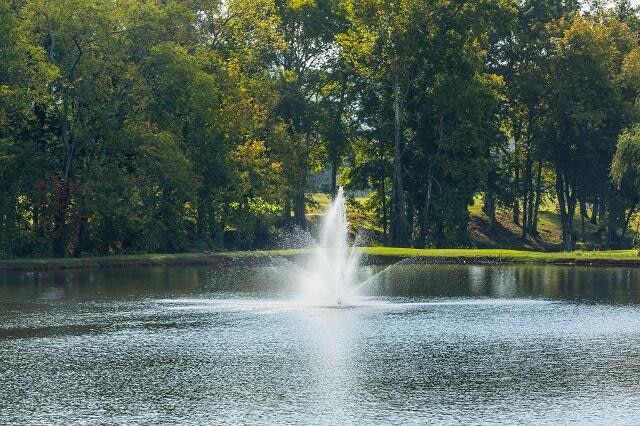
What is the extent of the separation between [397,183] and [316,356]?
57.4m

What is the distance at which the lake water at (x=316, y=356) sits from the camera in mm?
24031

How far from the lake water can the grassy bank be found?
1198cm

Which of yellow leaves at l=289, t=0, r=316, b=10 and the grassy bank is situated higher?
yellow leaves at l=289, t=0, r=316, b=10

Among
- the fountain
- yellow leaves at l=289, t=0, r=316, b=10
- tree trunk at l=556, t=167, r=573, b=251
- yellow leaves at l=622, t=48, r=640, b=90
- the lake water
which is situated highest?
yellow leaves at l=289, t=0, r=316, b=10

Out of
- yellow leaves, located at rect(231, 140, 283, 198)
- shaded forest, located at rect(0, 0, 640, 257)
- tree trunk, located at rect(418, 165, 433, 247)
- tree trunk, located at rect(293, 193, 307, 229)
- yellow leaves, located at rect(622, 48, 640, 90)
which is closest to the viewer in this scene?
shaded forest, located at rect(0, 0, 640, 257)

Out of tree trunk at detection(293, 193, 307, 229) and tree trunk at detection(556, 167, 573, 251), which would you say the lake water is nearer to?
tree trunk at detection(556, 167, 573, 251)

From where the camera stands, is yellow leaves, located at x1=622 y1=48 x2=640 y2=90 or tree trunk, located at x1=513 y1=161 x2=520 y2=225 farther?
tree trunk, located at x1=513 y1=161 x2=520 y2=225

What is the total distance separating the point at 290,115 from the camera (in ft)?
323

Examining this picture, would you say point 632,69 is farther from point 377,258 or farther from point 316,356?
point 316,356

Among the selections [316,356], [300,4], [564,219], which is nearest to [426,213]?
[564,219]

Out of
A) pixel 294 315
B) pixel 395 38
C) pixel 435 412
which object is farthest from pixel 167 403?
pixel 395 38

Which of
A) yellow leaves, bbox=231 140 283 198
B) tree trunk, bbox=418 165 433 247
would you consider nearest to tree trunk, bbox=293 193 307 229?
yellow leaves, bbox=231 140 283 198

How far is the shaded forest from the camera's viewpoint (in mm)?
68438

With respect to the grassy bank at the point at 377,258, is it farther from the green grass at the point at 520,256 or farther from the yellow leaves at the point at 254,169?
the yellow leaves at the point at 254,169
